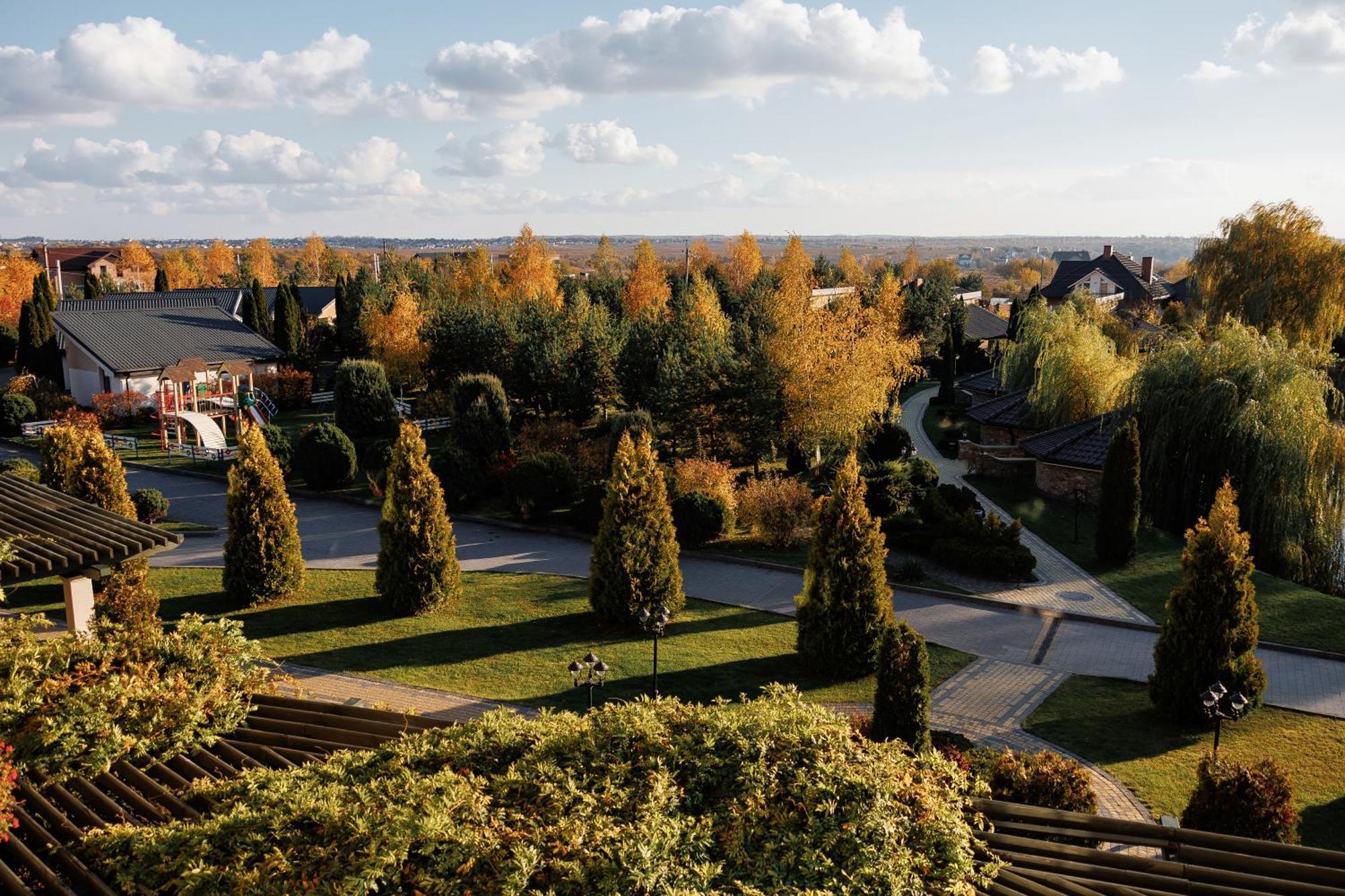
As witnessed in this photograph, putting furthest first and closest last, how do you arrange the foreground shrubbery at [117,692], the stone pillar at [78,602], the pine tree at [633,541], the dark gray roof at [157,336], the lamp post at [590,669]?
1. the dark gray roof at [157,336]
2. the pine tree at [633,541]
3. the lamp post at [590,669]
4. the stone pillar at [78,602]
5. the foreground shrubbery at [117,692]

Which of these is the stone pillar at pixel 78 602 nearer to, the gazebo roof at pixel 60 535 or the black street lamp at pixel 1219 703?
the gazebo roof at pixel 60 535

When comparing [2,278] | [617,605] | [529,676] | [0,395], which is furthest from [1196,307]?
[2,278]

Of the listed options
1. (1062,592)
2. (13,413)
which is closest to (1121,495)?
(1062,592)

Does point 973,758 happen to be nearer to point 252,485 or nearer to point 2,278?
point 252,485

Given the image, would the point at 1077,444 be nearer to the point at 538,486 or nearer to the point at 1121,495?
the point at 1121,495

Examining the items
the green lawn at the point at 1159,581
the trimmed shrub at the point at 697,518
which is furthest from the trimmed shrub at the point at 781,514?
the green lawn at the point at 1159,581

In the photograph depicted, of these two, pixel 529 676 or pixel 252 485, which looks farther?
pixel 252 485

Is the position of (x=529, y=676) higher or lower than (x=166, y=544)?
lower
